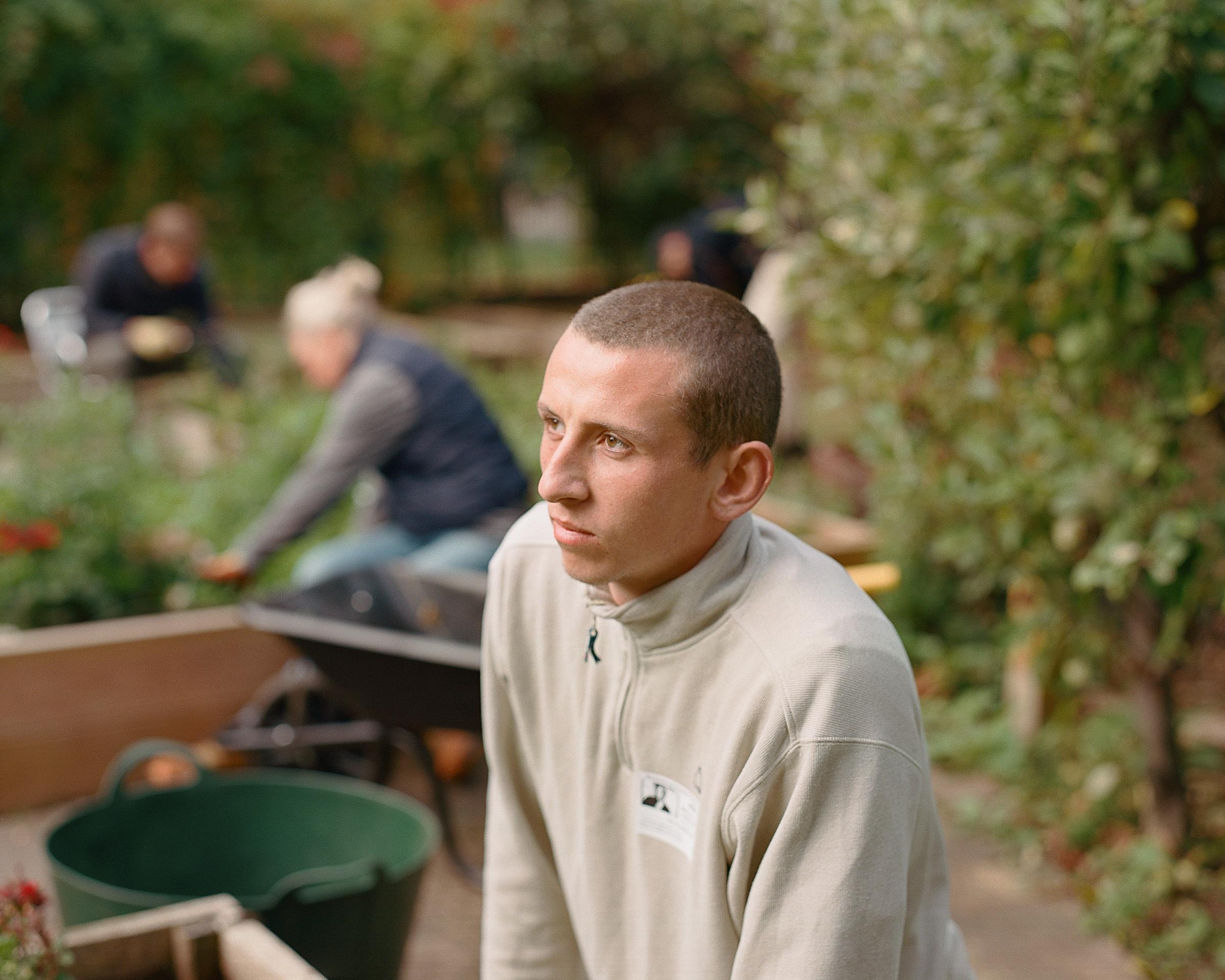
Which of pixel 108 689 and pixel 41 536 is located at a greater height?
pixel 41 536

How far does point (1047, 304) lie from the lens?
2.99m

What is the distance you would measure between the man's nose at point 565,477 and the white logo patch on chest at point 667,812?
13.4 inches

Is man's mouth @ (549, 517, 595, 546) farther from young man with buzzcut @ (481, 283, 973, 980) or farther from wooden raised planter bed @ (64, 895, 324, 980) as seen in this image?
wooden raised planter bed @ (64, 895, 324, 980)

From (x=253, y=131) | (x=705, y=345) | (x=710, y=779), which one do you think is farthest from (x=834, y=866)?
(x=253, y=131)

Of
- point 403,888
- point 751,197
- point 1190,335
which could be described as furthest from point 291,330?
point 1190,335

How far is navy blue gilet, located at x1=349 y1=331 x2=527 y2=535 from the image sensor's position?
413cm

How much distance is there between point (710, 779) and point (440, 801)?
2146 mm

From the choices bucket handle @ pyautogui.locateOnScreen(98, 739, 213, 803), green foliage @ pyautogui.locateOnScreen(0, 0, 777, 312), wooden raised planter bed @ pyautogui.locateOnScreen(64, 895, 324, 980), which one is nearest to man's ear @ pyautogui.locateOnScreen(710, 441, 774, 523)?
wooden raised planter bed @ pyautogui.locateOnScreen(64, 895, 324, 980)

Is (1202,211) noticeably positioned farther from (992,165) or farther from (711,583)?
(711,583)

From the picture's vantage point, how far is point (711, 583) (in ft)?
4.33

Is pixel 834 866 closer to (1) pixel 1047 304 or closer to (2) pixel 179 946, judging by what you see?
(2) pixel 179 946

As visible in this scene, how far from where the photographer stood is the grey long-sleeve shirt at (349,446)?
4000mm

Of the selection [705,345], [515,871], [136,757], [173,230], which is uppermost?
[705,345]

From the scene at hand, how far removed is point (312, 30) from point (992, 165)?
31.4 feet
